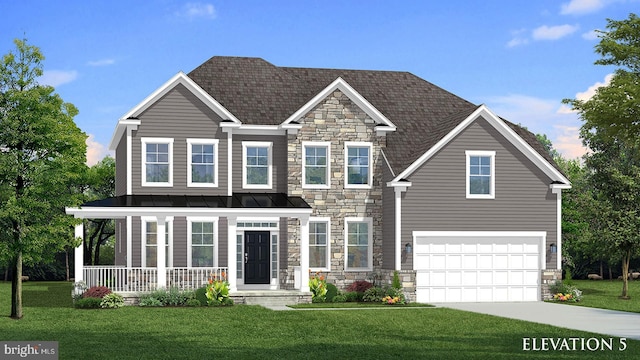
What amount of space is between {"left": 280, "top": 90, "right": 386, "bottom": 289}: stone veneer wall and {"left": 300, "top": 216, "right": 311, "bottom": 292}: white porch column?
1772 mm

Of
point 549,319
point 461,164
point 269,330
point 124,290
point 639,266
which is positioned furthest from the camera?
point 639,266

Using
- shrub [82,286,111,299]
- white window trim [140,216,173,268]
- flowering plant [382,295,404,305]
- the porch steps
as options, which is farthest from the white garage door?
shrub [82,286,111,299]

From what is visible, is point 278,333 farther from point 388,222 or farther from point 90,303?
point 388,222

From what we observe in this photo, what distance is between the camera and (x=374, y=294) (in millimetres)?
32219

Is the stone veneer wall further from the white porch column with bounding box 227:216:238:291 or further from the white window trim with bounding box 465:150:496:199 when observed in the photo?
the white window trim with bounding box 465:150:496:199

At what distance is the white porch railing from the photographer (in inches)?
1201

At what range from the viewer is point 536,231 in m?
33.4

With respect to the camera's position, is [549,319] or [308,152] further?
[308,152]

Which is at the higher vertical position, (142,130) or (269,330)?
(142,130)

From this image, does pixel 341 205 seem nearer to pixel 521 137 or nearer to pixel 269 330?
pixel 521 137

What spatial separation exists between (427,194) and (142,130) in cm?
1064

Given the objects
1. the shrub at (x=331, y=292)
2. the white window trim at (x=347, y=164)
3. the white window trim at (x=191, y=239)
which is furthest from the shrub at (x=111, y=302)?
the white window trim at (x=347, y=164)

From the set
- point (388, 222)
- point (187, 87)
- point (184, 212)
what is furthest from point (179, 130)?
point (388, 222)

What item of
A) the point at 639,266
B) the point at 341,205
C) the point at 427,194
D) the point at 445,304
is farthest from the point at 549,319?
the point at 639,266
